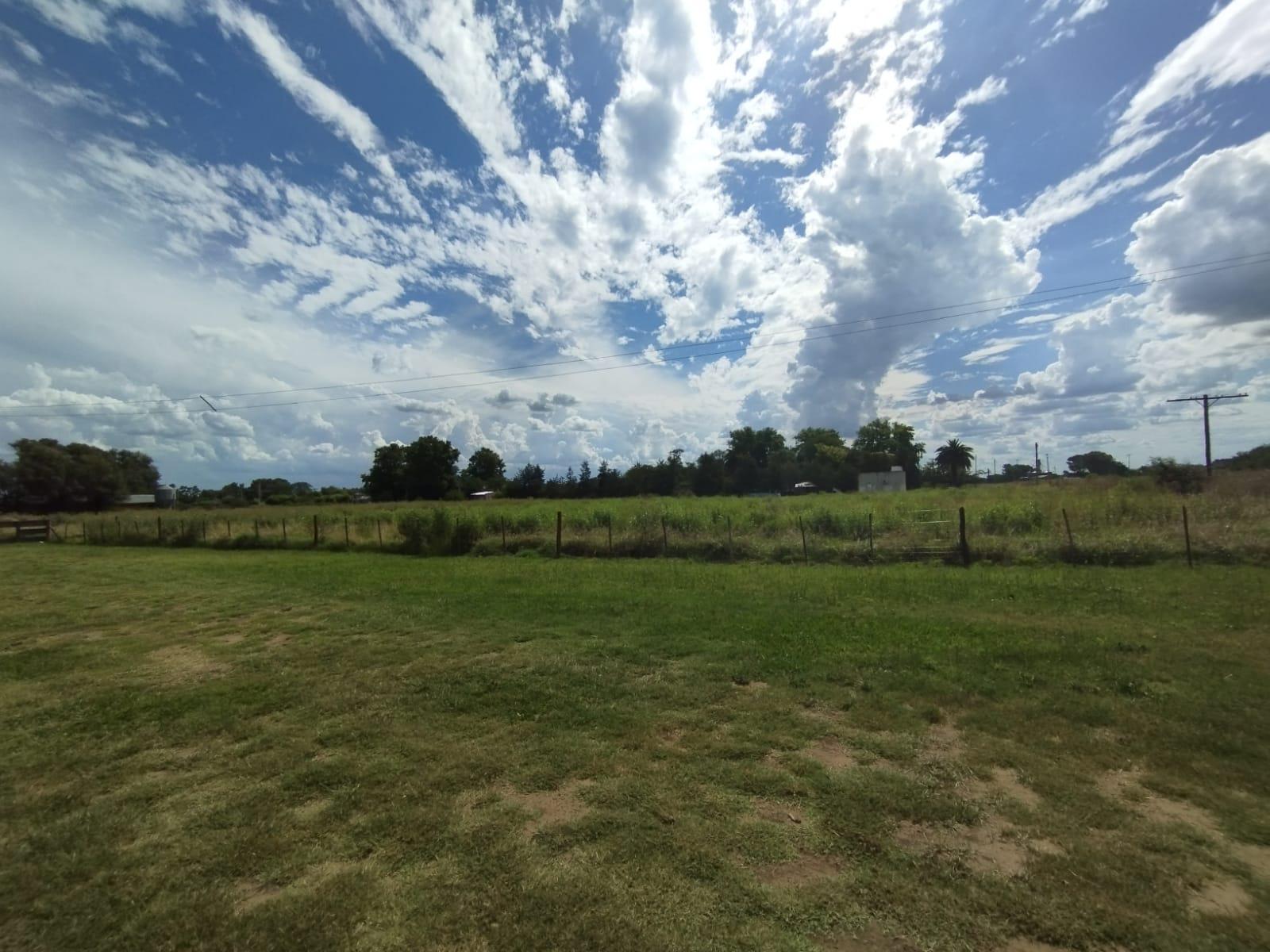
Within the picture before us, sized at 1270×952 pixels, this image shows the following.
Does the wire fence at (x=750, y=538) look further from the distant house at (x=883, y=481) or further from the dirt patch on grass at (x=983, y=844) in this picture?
the distant house at (x=883, y=481)

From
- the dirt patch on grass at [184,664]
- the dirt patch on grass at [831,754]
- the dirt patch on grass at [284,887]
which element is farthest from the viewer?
the dirt patch on grass at [184,664]

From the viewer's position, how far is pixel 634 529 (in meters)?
17.9

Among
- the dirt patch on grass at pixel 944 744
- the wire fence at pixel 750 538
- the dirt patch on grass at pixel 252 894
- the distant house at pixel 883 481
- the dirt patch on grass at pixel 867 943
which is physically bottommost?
the dirt patch on grass at pixel 252 894

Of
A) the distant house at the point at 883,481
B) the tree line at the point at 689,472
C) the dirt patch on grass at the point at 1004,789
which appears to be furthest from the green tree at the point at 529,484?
the dirt patch on grass at the point at 1004,789

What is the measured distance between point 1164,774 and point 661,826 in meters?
3.33

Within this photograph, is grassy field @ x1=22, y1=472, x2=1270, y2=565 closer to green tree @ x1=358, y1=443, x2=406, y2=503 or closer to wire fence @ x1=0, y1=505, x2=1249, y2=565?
wire fence @ x1=0, y1=505, x2=1249, y2=565

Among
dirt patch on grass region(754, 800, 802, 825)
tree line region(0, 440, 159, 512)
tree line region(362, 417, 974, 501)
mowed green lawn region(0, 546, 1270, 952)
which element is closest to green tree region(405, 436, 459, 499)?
tree line region(362, 417, 974, 501)

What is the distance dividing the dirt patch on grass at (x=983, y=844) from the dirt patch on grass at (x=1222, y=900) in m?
0.51

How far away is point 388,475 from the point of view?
232 feet

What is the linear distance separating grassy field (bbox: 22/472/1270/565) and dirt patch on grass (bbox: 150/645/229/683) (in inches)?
421

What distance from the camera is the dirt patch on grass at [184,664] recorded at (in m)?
6.23

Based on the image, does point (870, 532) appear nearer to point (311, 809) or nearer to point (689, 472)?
point (311, 809)

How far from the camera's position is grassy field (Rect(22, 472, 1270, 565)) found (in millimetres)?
12828

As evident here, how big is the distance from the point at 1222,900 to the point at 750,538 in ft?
44.2
